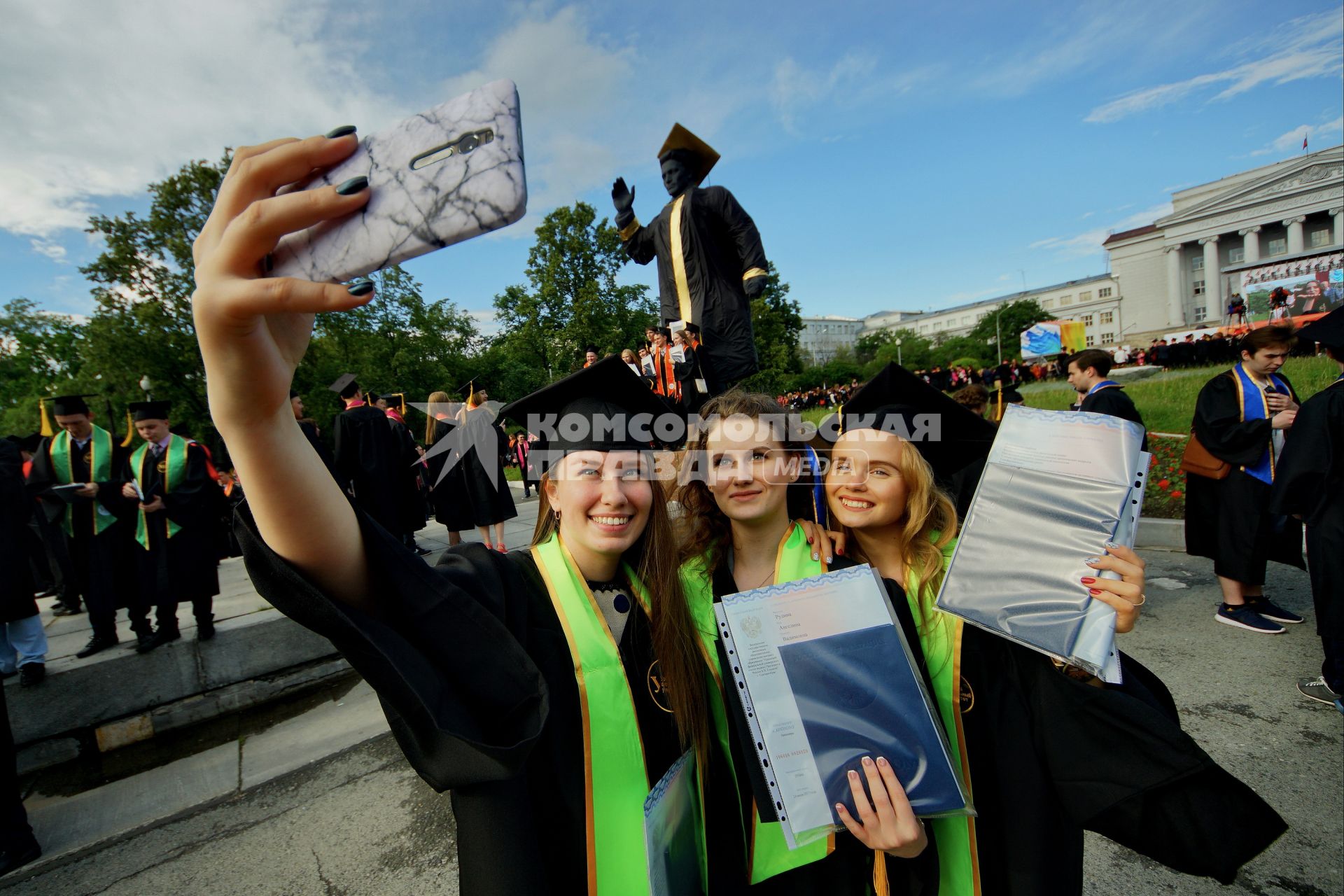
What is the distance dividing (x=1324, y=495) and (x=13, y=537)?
25.5ft

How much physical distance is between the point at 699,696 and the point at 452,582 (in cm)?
71

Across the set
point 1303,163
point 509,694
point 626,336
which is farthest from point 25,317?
point 1303,163

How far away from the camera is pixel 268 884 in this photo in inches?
100

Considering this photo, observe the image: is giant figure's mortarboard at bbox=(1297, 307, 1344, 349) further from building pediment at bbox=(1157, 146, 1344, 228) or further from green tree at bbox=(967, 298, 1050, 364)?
green tree at bbox=(967, 298, 1050, 364)

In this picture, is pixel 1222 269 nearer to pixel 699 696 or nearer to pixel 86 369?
pixel 699 696

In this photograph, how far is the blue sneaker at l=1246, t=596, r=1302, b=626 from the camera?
14.5 feet

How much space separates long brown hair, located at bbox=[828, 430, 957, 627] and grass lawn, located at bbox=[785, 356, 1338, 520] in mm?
4114

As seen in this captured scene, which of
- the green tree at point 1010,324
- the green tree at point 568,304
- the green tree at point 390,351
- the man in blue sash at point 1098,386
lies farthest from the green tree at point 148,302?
the green tree at point 1010,324

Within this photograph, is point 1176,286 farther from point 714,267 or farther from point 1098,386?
point 714,267

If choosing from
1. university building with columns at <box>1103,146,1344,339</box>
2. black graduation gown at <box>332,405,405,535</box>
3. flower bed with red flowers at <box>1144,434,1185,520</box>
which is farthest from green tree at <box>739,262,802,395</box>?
university building with columns at <box>1103,146,1344,339</box>

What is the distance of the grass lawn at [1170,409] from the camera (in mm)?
7883

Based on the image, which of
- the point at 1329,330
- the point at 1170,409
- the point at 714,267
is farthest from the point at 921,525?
the point at 1170,409

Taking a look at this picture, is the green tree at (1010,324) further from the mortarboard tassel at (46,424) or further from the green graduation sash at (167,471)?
the mortarboard tassel at (46,424)

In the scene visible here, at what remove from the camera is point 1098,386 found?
5238mm
